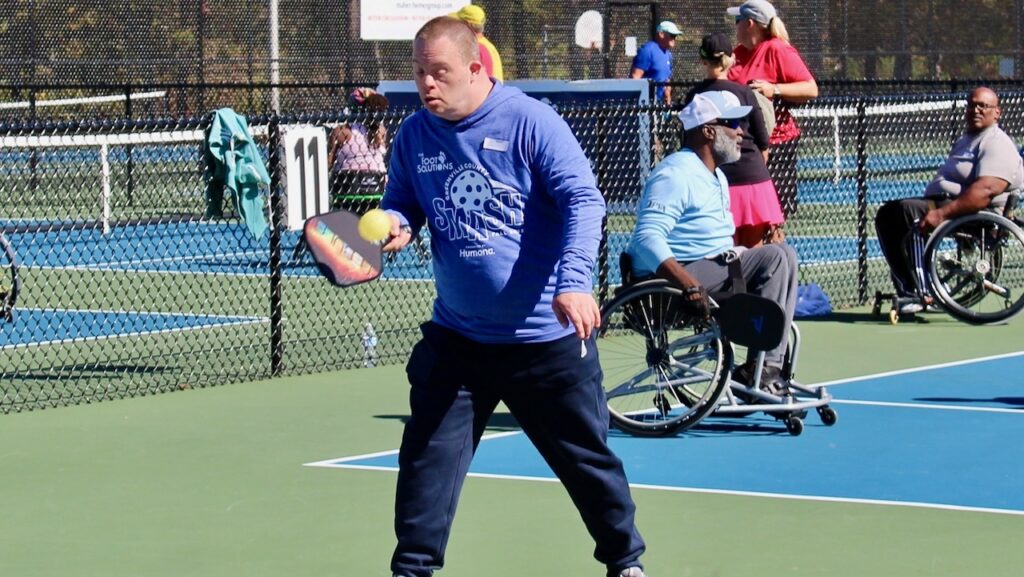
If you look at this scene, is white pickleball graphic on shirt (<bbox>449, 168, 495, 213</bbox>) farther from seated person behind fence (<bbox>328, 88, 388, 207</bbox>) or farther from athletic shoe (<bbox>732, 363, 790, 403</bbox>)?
seated person behind fence (<bbox>328, 88, 388, 207</bbox>)

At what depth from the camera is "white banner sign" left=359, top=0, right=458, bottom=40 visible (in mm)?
19703

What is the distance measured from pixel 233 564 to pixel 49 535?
787 millimetres

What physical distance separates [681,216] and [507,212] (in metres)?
3.09

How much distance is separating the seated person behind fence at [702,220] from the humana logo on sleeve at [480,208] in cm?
284

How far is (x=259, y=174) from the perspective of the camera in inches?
386

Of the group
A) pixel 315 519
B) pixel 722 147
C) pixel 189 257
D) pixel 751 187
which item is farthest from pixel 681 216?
pixel 189 257

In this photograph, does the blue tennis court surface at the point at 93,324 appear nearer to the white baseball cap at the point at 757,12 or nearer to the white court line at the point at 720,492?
the white baseball cap at the point at 757,12

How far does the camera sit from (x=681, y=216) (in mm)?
8297

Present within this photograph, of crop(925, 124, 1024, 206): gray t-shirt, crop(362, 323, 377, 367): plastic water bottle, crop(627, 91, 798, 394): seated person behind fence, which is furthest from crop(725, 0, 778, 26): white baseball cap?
crop(627, 91, 798, 394): seated person behind fence

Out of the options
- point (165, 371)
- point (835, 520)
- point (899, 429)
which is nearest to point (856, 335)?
point (899, 429)

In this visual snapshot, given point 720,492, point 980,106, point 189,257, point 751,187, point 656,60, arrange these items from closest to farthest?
point 720,492 < point 751,187 < point 980,106 < point 189,257 < point 656,60

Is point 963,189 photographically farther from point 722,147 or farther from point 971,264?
point 722,147

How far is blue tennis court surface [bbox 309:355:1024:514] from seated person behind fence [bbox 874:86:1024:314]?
243cm

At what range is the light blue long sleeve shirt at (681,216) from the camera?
321 inches
